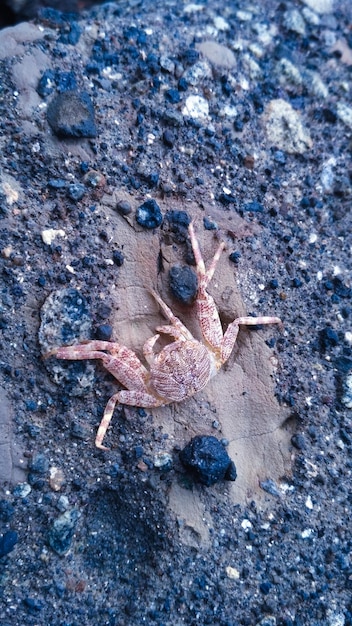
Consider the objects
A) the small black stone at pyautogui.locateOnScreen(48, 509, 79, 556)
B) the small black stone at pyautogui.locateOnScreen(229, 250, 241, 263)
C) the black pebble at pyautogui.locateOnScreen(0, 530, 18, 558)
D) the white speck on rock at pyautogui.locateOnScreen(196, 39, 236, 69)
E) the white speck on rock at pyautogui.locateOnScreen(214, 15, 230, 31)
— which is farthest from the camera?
the white speck on rock at pyautogui.locateOnScreen(214, 15, 230, 31)

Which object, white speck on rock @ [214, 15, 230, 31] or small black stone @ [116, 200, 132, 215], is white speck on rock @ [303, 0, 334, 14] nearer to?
white speck on rock @ [214, 15, 230, 31]

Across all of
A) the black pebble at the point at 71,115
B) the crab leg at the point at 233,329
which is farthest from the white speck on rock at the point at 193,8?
the crab leg at the point at 233,329

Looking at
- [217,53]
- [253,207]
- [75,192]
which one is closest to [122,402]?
[75,192]

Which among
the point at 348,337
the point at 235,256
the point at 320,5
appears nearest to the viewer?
the point at 235,256

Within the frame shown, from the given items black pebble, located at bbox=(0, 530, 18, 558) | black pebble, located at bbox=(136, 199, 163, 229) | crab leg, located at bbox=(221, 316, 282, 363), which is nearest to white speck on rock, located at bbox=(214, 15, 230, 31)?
black pebble, located at bbox=(136, 199, 163, 229)

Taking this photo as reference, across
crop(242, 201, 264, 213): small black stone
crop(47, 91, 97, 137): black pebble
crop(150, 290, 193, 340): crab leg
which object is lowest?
crop(150, 290, 193, 340): crab leg

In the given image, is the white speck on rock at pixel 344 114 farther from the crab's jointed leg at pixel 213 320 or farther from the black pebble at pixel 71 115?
the black pebble at pixel 71 115

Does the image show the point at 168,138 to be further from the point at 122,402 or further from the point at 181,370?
the point at 122,402
